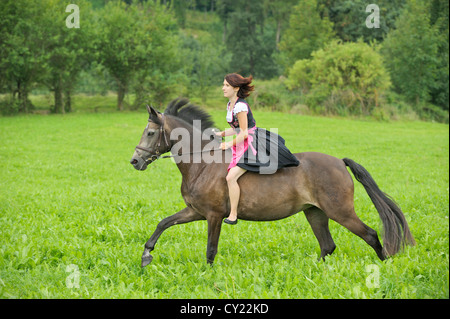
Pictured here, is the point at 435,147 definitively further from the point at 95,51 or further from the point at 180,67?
the point at 95,51

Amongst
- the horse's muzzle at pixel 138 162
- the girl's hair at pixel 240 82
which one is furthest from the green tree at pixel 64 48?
the girl's hair at pixel 240 82

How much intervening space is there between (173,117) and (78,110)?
35.3 meters

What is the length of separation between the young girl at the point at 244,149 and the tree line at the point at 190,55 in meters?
29.5

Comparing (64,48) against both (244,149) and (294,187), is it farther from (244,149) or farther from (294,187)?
(294,187)

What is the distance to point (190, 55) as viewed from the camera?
47812 mm

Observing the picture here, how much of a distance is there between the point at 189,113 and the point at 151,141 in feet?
2.63

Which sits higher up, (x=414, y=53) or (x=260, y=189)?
(x=414, y=53)

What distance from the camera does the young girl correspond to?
588 cm

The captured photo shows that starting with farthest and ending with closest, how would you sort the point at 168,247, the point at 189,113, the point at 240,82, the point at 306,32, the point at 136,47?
the point at 306,32 < the point at 136,47 < the point at 168,247 < the point at 189,113 < the point at 240,82

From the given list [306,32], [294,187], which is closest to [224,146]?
[294,187]

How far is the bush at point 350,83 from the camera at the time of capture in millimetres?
37781

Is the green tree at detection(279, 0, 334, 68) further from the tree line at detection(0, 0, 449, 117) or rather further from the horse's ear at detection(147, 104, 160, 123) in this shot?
the horse's ear at detection(147, 104, 160, 123)

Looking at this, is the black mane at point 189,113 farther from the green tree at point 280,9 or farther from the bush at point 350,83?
the green tree at point 280,9
